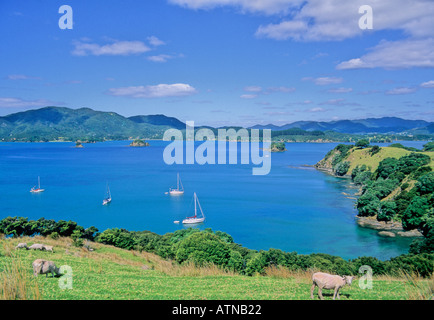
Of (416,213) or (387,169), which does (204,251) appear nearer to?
(416,213)

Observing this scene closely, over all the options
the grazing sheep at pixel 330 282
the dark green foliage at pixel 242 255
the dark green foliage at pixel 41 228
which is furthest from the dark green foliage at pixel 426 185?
the grazing sheep at pixel 330 282

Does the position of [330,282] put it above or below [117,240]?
above

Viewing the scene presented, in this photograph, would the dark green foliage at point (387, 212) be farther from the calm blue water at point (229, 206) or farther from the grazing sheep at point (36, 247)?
the grazing sheep at point (36, 247)

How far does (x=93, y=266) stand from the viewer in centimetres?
1184

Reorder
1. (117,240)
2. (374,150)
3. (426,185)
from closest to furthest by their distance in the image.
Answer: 1. (117,240)
2. (426,185)
3. (374,150)

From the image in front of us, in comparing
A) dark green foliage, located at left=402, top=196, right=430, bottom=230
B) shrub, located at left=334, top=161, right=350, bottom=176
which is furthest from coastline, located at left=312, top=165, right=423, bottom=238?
shrub, located at left=334, top=161, right=350, bottom=176

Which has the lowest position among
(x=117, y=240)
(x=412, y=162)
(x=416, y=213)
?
(x=416, y=213)

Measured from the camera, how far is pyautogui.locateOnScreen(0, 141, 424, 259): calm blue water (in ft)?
121

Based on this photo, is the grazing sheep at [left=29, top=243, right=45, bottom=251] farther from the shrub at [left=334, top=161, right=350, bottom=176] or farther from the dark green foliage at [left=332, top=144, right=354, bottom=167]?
the dark green foliage at [left=332, top=144, right=354, bottom=167]

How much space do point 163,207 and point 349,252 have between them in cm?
2923

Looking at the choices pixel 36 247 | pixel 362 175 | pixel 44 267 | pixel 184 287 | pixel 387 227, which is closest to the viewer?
pixel 184 287

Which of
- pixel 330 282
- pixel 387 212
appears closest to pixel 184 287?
pixel 330 282

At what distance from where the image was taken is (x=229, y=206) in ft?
171
